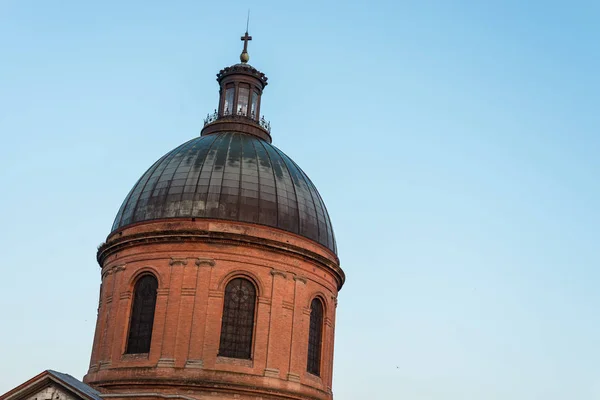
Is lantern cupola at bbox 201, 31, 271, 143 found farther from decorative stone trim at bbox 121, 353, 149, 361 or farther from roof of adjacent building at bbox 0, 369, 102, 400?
roof of adjacent building at bbox 0, 369, 102, 400

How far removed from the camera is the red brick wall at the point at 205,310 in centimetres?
3069

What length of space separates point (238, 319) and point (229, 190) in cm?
521

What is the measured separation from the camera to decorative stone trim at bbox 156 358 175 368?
30.6m

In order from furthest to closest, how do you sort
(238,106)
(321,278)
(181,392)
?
(238,106) → (321,278) → (181,392)

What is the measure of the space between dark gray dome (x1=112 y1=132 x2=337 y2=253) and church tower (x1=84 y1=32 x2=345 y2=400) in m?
0.05

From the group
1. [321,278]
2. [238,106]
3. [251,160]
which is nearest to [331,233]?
[321,278]

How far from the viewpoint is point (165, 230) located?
32.3 meters

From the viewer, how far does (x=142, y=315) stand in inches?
1271

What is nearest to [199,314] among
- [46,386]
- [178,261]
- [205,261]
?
[205,261]

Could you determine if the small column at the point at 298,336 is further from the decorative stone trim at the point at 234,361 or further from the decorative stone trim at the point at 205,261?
the decorative stone trim at the point at 205,261

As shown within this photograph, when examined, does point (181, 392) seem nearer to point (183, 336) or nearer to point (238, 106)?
point (183, 336)

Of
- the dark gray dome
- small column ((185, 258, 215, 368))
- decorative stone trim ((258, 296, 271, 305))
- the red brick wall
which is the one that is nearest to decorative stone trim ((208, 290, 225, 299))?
the red brick wall

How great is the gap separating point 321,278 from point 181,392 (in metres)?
7.78

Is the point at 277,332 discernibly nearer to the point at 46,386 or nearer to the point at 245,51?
the point at 46,386
